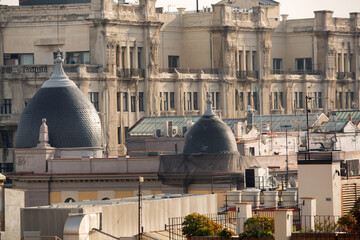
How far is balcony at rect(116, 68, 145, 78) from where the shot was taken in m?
142

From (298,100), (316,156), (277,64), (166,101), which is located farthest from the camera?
(277,64)

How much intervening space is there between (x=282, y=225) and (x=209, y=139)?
43.0 m

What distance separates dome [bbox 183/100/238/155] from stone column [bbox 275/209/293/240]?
138ft

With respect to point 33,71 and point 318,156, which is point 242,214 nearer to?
point 318,156

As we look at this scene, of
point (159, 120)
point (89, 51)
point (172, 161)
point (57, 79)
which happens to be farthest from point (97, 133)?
point (89, 51)

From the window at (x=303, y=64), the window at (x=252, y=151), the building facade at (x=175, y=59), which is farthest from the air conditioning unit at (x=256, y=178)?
the window at (x=303, y=64)

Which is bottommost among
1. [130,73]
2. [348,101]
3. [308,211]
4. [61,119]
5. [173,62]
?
[308,211]

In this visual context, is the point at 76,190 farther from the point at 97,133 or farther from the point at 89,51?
the point at 89,51

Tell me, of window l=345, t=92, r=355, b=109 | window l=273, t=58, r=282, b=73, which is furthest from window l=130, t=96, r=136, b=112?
window l=345, t=92, r=355, b=109

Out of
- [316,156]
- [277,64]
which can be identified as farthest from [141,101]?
[316,156]

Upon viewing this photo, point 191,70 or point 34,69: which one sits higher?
point 34,69

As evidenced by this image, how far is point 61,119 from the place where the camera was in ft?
350

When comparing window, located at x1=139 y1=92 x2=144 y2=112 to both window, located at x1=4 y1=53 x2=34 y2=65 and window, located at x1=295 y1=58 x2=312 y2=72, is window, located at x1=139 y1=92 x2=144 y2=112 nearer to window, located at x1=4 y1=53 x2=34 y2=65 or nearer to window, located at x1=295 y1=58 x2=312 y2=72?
window, located at x1=4 y1=53 x2=34 y2=65

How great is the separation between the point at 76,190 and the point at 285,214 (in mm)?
46115
